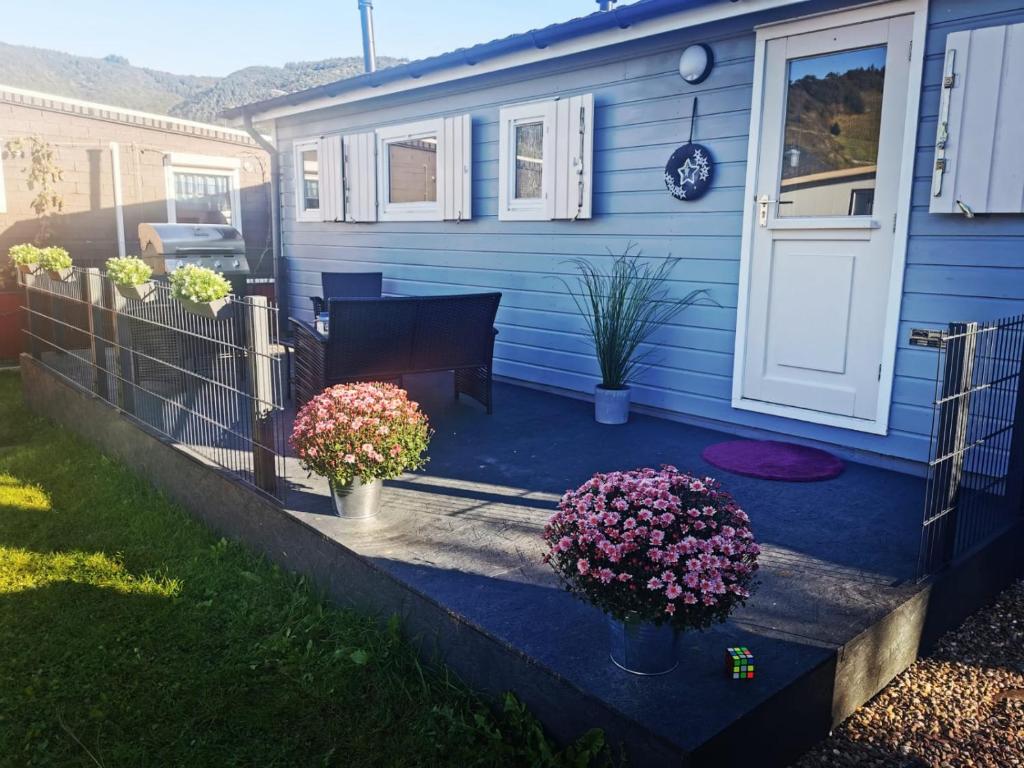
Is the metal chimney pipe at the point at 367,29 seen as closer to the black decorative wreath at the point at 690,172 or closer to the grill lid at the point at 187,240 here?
the grill lid at the point at 187,240

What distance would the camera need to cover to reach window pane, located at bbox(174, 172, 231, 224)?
12.6m

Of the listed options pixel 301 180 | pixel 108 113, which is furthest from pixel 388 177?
pixel 108 113

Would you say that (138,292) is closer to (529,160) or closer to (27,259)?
(529,160)

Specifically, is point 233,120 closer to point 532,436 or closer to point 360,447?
point 532,436

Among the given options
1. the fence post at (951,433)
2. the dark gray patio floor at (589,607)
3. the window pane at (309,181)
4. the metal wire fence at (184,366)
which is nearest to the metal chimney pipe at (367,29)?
the window pane at (309,181)

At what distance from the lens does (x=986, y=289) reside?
11.5ft

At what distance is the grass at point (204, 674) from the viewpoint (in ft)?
6.81

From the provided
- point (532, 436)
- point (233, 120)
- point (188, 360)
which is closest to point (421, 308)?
point (532, 436)

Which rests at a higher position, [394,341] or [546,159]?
[546,159]

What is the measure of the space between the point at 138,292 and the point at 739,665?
158 inches

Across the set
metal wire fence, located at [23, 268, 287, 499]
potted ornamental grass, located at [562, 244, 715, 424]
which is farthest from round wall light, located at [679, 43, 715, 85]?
metal wire fence, located at [23, 268, 287, 499]

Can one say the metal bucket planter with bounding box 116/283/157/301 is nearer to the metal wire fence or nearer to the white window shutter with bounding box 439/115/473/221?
the metal wire fence

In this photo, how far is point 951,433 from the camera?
2445 mm

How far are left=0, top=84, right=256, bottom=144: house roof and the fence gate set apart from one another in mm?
10330
